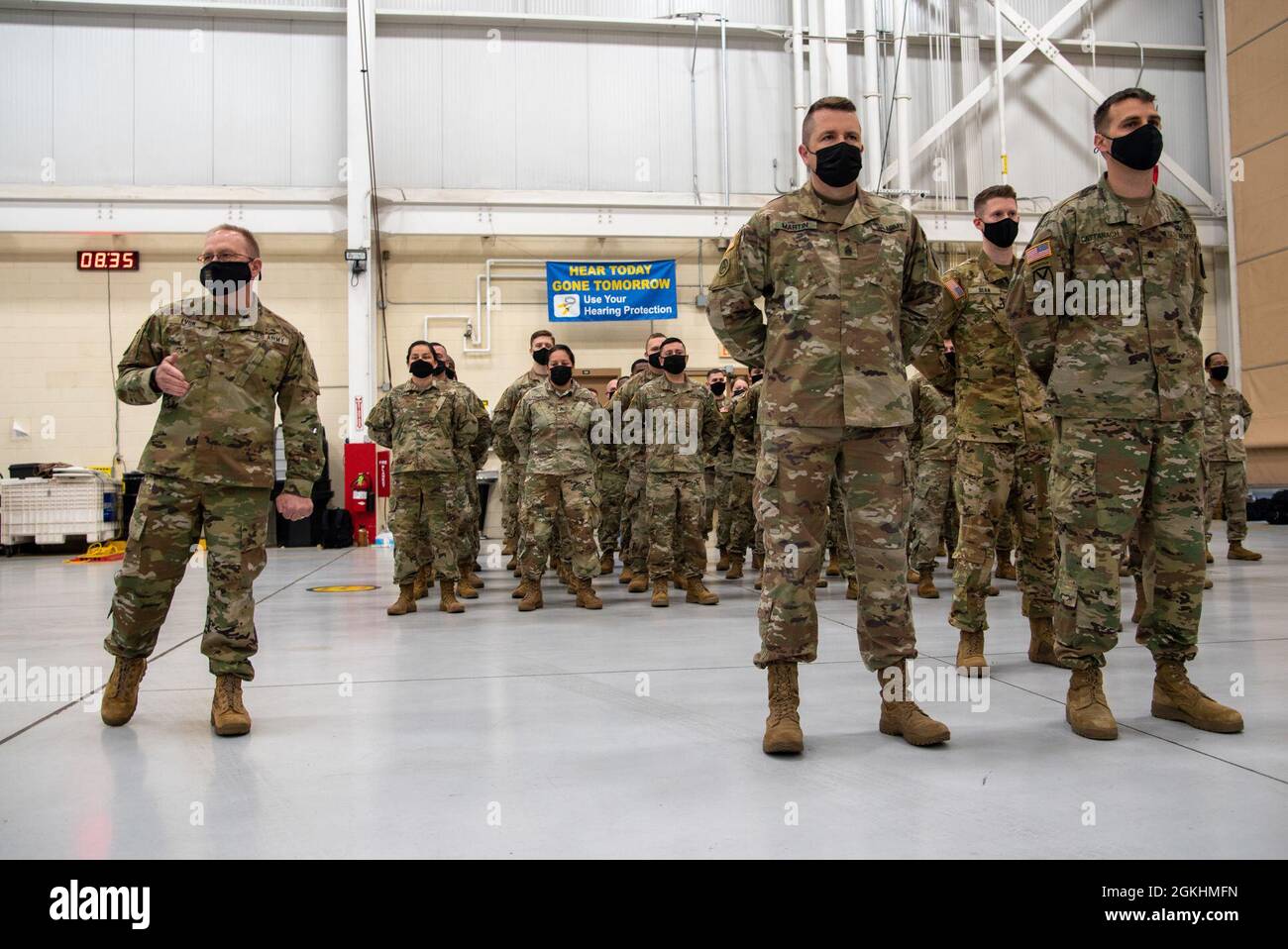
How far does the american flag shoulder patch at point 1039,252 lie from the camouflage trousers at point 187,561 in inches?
99.1

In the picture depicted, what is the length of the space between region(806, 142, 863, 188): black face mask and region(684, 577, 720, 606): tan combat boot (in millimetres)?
3820

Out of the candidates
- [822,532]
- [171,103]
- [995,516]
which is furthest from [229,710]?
[171,103]

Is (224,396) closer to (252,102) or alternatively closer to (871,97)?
(252,102)

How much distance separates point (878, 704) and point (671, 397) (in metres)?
3.71

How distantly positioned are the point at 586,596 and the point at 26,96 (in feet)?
37.2

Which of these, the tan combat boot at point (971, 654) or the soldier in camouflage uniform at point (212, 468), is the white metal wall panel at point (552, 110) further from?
the tan combat boot at point (971, 654)

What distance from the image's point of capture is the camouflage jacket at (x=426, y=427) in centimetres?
620

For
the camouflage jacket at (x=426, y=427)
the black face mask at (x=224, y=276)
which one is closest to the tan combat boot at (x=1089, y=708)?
the black face mask at (x=224, y=276)

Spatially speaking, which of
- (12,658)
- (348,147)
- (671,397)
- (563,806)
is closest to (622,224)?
(348,147)

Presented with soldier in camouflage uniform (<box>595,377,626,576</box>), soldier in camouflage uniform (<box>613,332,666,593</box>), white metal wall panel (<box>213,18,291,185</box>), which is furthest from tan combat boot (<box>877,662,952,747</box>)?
white metal wall panel (<box>213,18,291,185</box>)

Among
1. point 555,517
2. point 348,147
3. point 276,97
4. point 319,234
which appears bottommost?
point 555,517

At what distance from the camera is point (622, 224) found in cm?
1299

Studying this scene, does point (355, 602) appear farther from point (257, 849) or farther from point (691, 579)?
point (257, 849)

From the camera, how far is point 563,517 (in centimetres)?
639
